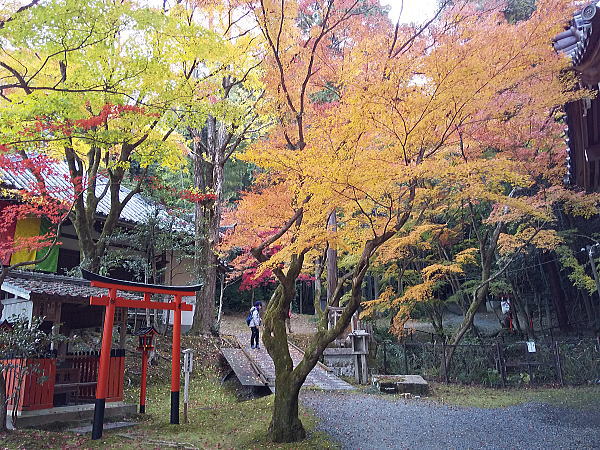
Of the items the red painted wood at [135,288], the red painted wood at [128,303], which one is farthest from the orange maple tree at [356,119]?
the red painted wood at [128,303]

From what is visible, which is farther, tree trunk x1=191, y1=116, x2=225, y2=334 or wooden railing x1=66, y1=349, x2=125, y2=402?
tree trunk x1=191, y1=116, x2=225, y2=334

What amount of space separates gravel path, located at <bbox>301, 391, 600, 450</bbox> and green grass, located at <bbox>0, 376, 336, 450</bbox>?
70cm

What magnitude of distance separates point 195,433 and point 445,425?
4771 mm

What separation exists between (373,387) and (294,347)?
513 cm

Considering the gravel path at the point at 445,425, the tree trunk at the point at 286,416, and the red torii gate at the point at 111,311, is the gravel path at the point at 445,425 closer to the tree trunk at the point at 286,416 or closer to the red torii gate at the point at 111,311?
the tree trunk at the point at 286,416

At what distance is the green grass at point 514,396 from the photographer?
420 inches

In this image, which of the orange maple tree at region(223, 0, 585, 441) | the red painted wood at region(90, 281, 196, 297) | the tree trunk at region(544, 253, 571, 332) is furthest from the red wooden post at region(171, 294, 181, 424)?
the tree trunk at region(544, 253, 571, 332)

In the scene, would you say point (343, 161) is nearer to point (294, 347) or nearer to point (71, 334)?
point (71, 334)

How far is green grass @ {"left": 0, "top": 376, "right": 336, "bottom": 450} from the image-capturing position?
258 inches

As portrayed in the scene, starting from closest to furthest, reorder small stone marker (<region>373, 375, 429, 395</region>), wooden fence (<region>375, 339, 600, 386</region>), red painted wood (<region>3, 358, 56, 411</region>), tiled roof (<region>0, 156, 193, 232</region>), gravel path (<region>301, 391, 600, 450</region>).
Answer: gravel path (<region>301, 391, 600, 450</region>) < red painted wood (<region>3, 358, 56, 411</region>) < small stone marker (<region>373, 375, 429, 395</region>) < tiled roof (<region>0, 156, 193, 232</region>) < wooden fence (<region>375, 339, 600, 386</region>)

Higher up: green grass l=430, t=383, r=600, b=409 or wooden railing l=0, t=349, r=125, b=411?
wooden railing l=0, t=349, r=125, b=411

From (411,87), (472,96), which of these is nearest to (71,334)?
(411,87)

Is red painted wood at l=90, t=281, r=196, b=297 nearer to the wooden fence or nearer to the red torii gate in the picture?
the red torii gate

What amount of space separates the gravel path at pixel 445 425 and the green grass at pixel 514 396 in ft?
2.04
